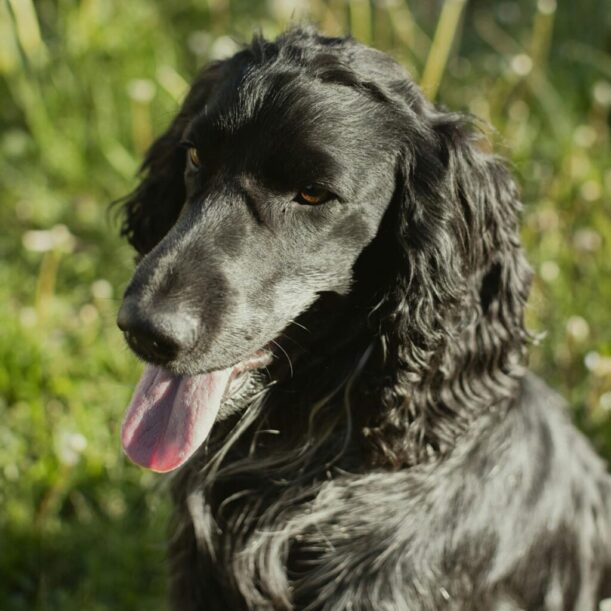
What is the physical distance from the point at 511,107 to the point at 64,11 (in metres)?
2.90

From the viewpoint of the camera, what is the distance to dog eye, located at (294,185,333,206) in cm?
294

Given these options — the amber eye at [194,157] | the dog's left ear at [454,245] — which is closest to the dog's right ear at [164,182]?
the amber eye at [194,157]

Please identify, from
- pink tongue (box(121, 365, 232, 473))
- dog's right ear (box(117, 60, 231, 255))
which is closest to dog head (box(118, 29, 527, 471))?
pink tongue (box(121, 365, 232, 473))

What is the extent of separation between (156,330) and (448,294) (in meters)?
0.91

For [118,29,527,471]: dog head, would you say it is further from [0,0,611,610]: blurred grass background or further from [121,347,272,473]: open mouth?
[0,0,611,610]: blurred grass background

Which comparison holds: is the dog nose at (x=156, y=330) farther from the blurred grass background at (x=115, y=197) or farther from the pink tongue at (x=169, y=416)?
the blurred grass background at (x=115, y=197)

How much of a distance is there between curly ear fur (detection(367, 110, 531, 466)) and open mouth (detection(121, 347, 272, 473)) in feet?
1.66

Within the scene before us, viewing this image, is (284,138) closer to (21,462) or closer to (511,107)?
(21,462)

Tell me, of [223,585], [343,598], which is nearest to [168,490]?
[223,585]

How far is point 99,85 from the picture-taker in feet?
20.5

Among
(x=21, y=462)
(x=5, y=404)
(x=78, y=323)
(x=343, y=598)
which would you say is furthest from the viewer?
(x=78, y=323)

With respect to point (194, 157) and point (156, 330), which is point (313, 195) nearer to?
point (194, 157)

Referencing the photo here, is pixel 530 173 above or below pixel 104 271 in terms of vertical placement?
above

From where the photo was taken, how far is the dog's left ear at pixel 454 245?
3061mm
